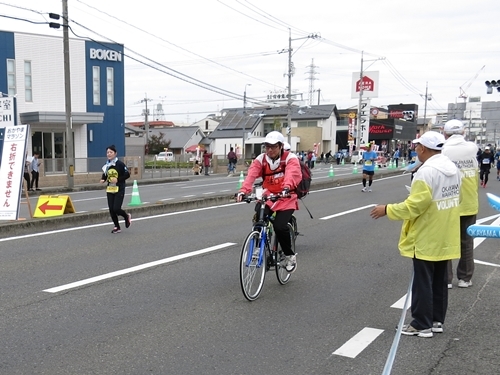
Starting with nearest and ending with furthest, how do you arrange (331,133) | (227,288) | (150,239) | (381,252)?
(227,288)
(381,252)
(150,239)
(331,133)

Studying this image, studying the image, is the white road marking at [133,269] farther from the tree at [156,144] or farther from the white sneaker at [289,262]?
the tree at [156,144]

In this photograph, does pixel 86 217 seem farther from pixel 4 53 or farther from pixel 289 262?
pixel 4 53

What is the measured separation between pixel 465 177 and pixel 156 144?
230 ft

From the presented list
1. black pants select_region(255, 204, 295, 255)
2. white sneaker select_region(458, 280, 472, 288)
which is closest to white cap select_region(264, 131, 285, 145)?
black pants select_region(255, 204, 295, 255)

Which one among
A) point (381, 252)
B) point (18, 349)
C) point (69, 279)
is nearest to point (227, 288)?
point (69, 279)

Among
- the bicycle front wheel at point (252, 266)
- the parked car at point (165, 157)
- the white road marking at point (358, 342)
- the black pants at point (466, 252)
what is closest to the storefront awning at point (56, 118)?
the parked car at point (165, 157)

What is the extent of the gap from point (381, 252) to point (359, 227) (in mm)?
2681

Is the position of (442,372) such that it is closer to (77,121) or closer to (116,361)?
(116,361)

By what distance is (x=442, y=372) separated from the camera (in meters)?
3.89

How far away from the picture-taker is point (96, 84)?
108ft

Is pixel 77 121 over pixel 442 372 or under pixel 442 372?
over

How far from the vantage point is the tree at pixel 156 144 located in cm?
7297

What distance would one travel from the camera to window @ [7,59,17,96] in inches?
1131

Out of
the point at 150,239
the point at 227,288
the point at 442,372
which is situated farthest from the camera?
the point at 150,239
